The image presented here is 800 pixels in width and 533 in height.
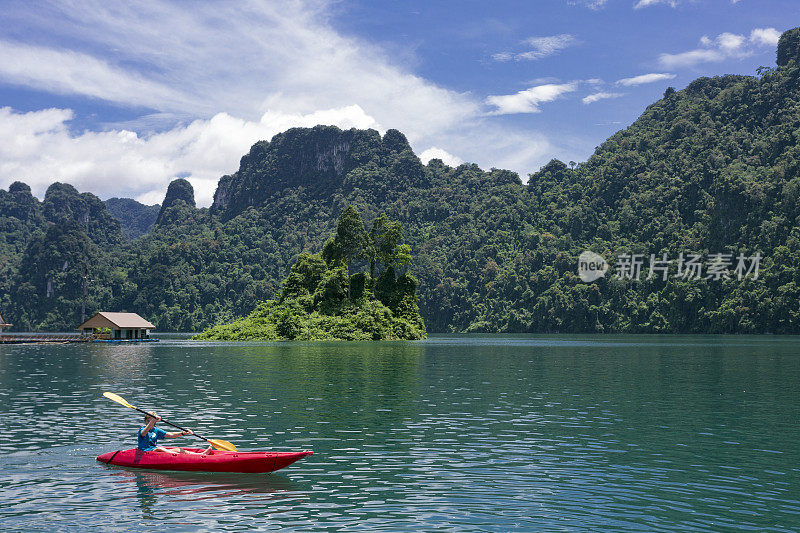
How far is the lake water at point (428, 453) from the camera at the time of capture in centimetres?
1599

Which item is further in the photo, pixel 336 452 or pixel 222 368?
pixel 222 368

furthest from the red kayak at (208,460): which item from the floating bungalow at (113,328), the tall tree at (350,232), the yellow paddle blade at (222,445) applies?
the tall tree at (350,232)

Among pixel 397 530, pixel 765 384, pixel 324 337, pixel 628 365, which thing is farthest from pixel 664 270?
pixel 397 530

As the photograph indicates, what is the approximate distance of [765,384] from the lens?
42.8m

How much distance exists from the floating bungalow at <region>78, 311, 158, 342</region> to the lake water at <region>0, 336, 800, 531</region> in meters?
72.8

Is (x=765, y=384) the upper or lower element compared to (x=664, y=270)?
lower

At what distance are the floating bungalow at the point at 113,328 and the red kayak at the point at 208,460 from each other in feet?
327

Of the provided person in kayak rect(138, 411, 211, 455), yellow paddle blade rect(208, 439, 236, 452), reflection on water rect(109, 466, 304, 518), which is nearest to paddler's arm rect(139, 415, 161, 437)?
person in kayak rect(138, 411, 211, 455)

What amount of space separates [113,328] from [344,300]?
37.9 meters

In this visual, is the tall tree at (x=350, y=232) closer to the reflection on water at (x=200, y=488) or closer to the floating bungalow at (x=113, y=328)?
the floating bungalow at (x=113, y=328)

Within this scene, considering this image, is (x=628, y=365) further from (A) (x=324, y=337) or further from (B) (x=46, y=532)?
(A) (x=324, y=337)

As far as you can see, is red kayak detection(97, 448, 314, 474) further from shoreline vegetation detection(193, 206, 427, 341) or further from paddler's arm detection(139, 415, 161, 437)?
shoreline vegetation detection(193, 206, 427, 341)

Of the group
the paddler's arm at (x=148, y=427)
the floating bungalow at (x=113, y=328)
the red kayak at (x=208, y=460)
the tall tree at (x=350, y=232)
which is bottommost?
the floating bungalow at (x=113, y=328)

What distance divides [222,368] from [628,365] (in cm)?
3273
